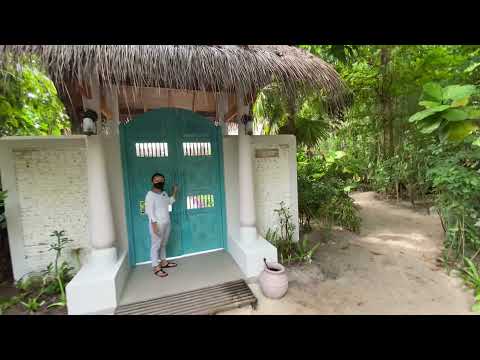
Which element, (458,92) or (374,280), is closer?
(458,92)

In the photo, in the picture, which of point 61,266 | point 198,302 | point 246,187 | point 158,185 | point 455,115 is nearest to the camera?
point 455,115

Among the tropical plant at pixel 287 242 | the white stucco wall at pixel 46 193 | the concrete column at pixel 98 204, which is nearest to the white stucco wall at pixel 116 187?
the white stucco wall at pixel 46 193

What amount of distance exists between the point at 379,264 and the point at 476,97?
3156 millimetres

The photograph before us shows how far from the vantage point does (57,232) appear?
10.00 feet

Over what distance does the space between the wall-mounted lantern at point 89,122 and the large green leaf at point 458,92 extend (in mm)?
4186

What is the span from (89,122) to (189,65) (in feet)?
4.97

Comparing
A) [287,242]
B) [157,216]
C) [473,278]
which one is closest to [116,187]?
[157,216]

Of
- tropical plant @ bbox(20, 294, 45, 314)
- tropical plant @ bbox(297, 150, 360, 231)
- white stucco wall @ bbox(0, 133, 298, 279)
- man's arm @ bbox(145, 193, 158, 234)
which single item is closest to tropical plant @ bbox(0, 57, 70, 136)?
white stucco wall @ bbox(0, 133, 298, 279)

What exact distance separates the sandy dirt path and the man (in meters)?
1.44

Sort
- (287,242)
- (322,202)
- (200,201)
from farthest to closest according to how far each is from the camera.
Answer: (322,202), (287,242), (200,201)

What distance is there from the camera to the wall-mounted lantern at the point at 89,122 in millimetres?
2746

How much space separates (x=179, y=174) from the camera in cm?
369

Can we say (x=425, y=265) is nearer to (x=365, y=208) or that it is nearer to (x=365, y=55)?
(x=365, y=208)

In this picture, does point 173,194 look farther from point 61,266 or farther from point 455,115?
point 455,115
